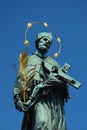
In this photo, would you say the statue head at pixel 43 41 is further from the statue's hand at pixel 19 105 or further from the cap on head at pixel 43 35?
the statue's hand at pixel 19 105

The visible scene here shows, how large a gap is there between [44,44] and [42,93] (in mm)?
1255

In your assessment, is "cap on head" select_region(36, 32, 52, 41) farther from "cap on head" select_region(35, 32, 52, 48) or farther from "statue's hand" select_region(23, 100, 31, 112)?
"statue's hand" select_region(23, 100, 31, 112)

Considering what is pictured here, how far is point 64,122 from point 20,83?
1199 millimetres

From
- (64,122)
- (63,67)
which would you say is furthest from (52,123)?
(63,67)

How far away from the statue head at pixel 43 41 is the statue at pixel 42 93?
0.28 m

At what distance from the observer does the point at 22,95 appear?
1432 cm

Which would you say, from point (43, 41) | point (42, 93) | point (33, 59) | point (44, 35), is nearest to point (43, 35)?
point (44, 35)

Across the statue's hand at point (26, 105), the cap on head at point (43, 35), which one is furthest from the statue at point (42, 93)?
the cap on head at point (43, 35)

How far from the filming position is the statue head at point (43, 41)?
49.1ft

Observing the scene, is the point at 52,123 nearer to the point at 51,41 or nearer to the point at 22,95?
the point at 22,95

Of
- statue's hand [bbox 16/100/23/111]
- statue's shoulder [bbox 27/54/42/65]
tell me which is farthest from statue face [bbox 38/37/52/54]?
statue's hand [bbox 16/100/23/111]

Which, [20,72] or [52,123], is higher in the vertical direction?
[20,72]

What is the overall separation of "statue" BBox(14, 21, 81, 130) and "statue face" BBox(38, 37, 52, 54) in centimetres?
27

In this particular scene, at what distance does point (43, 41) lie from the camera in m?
15.0
